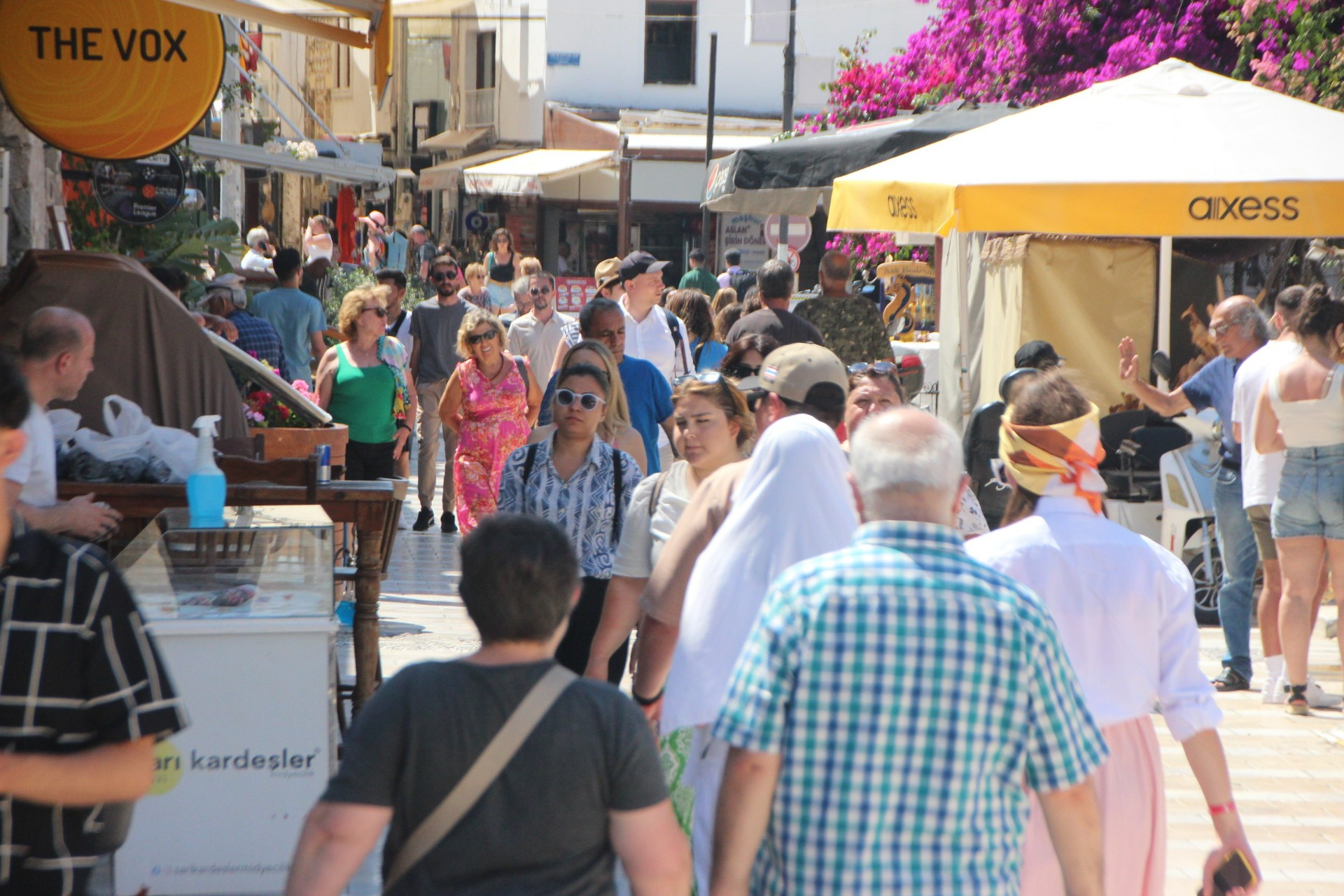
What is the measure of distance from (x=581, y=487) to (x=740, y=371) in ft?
3.59

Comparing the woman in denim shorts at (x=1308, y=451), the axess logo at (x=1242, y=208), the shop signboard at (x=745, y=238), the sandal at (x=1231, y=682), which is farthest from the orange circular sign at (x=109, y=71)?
the shop signboard at (x=745, y=238)

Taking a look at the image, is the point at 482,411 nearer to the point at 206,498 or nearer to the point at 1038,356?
the point at 1038,356

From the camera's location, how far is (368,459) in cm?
956

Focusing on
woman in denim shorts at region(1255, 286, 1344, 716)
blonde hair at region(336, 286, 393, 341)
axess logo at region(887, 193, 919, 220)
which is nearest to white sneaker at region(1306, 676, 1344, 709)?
woman in denim shorts at region(1255, 286, 1344, 716)

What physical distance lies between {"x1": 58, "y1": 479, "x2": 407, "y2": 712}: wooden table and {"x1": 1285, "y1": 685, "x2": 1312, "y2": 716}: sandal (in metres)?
4.29

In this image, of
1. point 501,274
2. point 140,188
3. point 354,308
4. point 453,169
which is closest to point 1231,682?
point 354,308

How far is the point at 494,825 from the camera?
233 centimetres

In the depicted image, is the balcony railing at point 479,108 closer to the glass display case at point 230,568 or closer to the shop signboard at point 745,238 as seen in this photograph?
the shop signboard at point 745,238

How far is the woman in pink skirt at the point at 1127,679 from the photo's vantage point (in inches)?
123

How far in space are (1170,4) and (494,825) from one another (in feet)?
47.1

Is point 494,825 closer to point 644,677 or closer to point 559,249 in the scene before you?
point 644,677

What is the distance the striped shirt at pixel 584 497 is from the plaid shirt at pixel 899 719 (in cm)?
279

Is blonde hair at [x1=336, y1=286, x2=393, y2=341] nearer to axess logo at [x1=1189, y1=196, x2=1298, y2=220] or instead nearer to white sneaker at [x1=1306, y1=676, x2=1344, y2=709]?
axess logo at [x1=1189, y1=196, x2=1298, y2=220]

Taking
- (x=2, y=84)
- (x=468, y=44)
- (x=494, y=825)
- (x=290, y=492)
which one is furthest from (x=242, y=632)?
(x=468, y=44)
